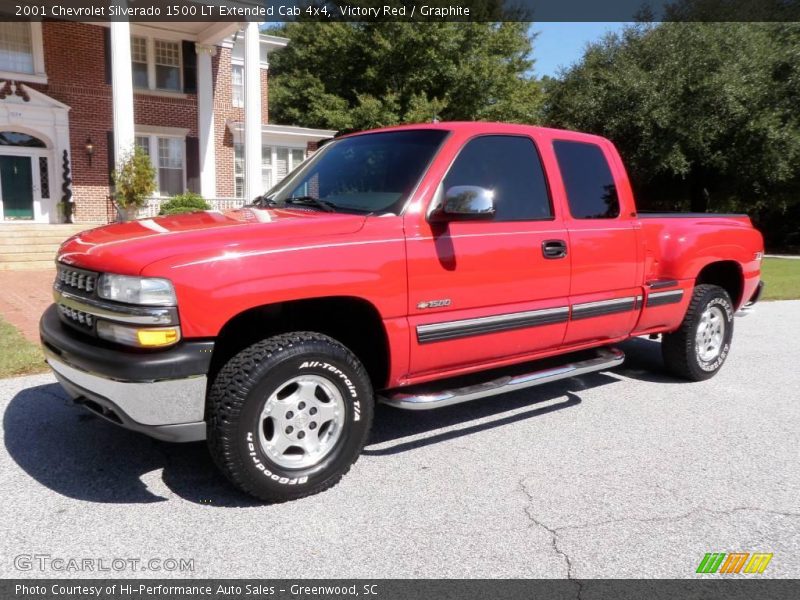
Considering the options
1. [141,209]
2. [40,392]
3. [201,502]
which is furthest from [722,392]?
[141,209]

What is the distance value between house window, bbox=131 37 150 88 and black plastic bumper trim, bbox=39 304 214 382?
1874 centimetres

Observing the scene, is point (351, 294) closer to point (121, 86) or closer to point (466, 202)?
point (466, 202)

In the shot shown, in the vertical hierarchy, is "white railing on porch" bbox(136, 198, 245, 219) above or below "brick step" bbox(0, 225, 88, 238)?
above

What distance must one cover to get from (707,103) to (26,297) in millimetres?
21271

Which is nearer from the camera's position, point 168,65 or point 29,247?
point 29,247

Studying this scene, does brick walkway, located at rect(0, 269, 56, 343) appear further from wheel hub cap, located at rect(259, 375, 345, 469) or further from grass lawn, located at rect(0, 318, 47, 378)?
wheel hub cap, located at rect(259, 375, 345, 469)

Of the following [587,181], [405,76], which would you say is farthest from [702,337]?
[405,76]

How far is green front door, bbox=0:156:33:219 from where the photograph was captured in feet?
58.3

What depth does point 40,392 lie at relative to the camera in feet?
16.2

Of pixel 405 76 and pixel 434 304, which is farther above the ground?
pixel 405 76

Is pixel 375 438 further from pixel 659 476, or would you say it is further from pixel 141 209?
pixel 141 209

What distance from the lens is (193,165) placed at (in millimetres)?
20375

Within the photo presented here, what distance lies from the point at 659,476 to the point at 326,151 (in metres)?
3.09

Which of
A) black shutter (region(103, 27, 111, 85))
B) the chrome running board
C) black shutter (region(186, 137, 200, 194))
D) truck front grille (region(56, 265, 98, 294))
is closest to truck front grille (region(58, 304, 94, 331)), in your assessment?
truck front grille (region(56, 265, 98, 294))
